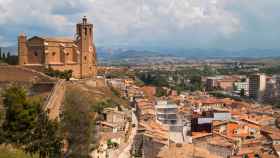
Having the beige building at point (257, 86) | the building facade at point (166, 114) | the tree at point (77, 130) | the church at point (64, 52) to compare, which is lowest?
the beige building at point (257, 86)

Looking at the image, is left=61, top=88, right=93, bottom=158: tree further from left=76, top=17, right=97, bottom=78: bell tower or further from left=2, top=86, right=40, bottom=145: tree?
left=76, top=17, right=97, bottom=78: bell tower

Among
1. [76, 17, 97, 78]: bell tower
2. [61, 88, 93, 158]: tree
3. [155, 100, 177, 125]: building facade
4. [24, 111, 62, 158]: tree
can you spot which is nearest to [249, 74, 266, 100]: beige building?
[76, 17, 97, 78]: bell tower

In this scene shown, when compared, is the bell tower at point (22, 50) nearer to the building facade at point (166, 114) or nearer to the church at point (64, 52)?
the church at point (64, 52)

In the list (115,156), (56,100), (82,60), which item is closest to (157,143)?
(115,156)

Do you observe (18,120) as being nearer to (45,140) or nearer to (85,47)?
(45,140)

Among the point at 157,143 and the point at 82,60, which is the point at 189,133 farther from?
the point at 82,60

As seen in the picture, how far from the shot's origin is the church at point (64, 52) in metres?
35.0

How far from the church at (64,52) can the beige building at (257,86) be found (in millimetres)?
51221

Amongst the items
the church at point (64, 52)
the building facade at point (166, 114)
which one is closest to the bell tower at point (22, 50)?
the church at point (64, 52)

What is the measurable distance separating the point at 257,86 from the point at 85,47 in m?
53.3

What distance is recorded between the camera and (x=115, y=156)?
20828 mm

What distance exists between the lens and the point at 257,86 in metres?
86.1

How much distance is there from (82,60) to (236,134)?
13489mm

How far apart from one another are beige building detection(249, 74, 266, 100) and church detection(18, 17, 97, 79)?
51.2 metres
